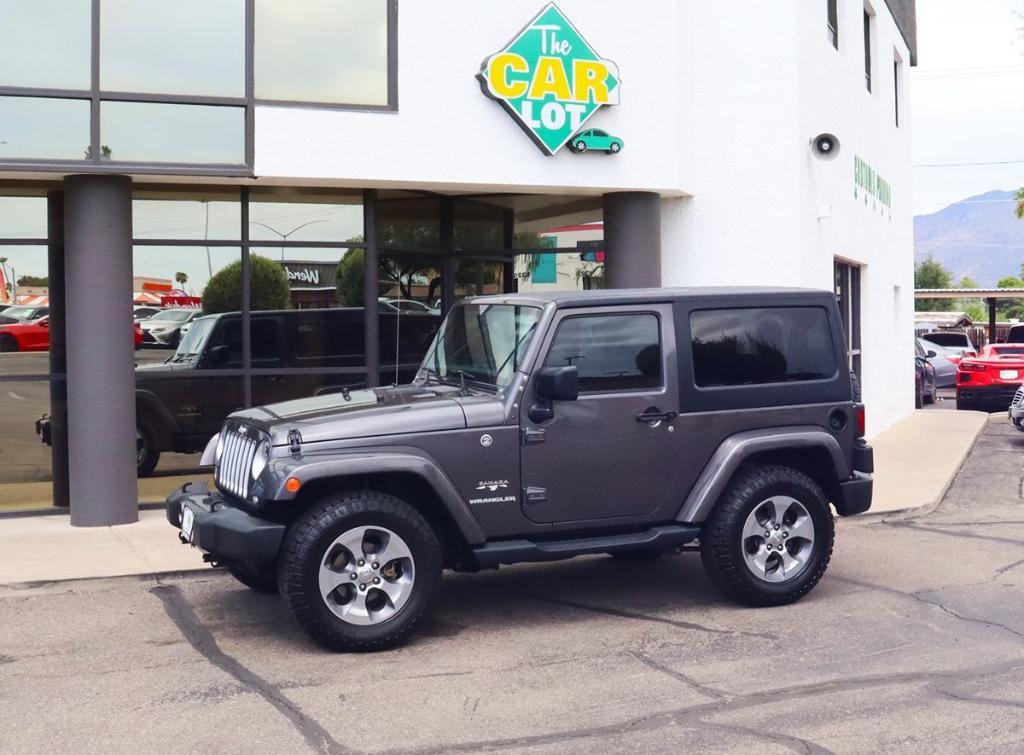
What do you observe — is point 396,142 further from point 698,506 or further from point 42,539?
point 698,506

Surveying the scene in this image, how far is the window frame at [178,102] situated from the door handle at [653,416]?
5.31 metres

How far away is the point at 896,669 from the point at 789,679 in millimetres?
584

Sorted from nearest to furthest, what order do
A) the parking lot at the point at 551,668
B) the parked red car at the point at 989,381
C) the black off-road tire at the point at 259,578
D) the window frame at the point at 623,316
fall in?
the parking lot at the point at 551,668 < the window frame at the point at 623,316 < the black off-road tire at the point at 259,578 < the parked red car at the point at 989,381

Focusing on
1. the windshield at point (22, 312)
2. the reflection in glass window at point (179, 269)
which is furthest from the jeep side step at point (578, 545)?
the windshield at point (22, 312)

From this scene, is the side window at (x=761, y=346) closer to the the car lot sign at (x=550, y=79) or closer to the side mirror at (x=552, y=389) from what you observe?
the side mirror at (x=552, y=389)

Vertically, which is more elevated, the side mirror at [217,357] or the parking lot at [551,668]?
the side mirror at [217,357]

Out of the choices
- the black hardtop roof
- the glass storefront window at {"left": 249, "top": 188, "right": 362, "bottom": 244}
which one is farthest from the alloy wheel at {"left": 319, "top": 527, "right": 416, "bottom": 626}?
the glass storefront window at {"left": 249, "top": 188, "right": 362, "bottom": 244}

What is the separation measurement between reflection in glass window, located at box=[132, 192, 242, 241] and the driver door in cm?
551

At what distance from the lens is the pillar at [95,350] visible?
10.6m

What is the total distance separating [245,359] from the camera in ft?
38.1

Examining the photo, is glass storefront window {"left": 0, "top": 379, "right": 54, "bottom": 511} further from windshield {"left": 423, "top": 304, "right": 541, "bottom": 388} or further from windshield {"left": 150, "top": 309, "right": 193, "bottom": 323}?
windshield {"left": 423, "top": 304, "right": 541, "bottom": 388}

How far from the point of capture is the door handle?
282 inches

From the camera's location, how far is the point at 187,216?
1155 centimetres

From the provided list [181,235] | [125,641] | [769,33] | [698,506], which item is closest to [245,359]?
[181,235]
